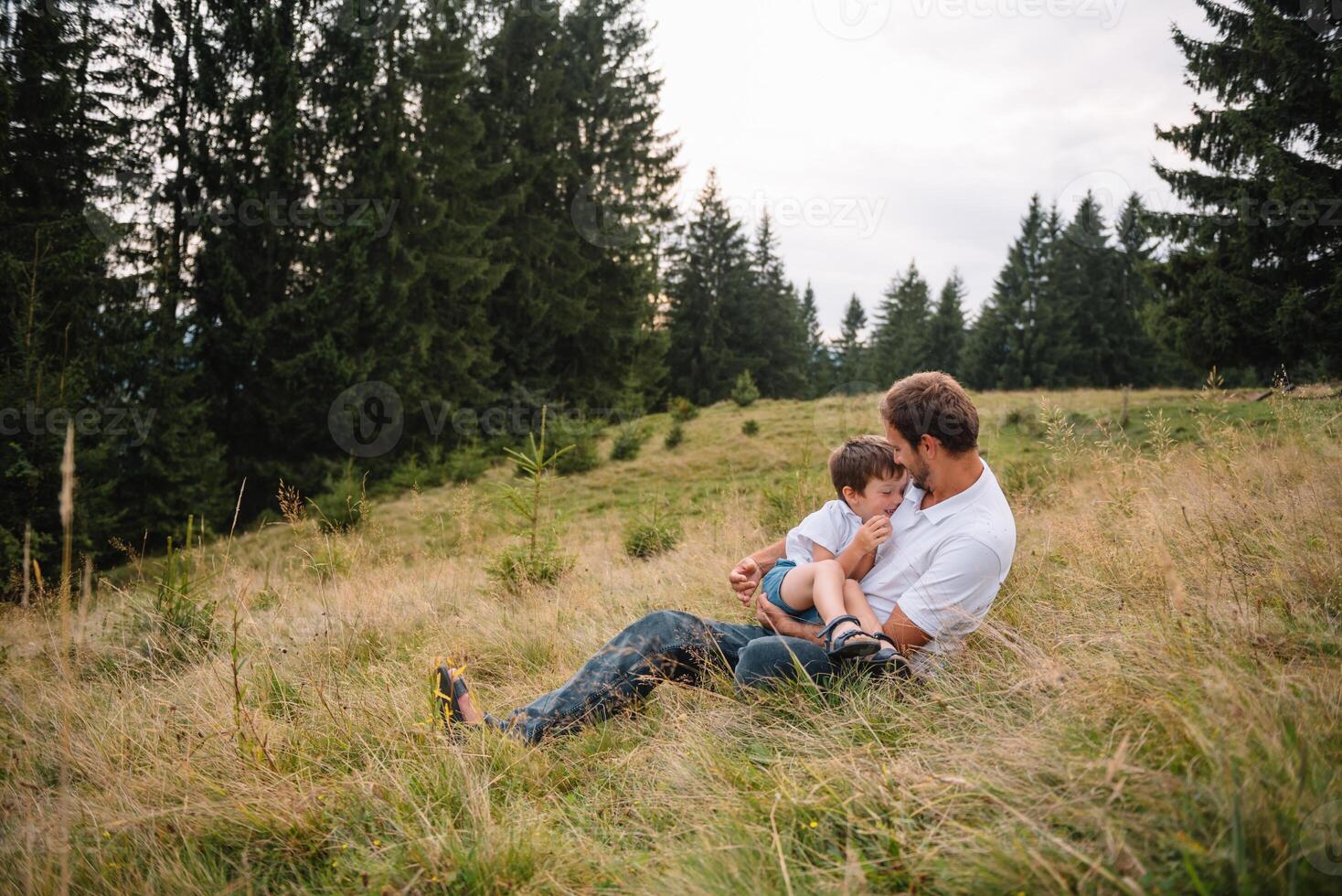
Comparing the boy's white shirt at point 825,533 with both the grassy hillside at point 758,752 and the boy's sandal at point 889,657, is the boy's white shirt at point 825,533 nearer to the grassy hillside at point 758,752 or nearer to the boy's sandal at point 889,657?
the boy's sandal at point 889,657

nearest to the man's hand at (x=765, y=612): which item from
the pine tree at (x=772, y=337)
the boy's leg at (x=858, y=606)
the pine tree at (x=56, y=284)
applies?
the boy's leg at (x=858, y=606)

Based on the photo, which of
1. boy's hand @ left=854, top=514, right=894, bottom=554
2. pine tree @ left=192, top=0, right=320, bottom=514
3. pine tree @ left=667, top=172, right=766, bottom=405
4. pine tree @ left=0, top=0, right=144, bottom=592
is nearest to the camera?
boy's hand @ left=854, top=514, right=894, bottom=554

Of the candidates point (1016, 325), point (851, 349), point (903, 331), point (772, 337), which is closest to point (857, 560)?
point (772, 337)

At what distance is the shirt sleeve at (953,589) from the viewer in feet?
8.43

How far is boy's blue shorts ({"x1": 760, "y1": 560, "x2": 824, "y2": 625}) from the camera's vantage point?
2956 mm

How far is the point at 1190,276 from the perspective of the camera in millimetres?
12648

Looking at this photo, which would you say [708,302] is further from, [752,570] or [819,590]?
[819,590]

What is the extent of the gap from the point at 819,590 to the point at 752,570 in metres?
0.76

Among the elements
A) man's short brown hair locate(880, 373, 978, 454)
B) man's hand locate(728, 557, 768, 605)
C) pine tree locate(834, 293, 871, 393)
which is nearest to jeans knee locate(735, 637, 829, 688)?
man's hand locate(728, 557, 768, 605)

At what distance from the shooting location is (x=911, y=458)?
9.48ft

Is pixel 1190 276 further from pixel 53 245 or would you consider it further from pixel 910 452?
Result: pixel 53 245

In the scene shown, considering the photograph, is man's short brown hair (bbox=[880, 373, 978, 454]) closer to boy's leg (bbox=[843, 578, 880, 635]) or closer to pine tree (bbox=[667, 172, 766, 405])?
boy's leg (bbox=[843, 578, 880, 635])

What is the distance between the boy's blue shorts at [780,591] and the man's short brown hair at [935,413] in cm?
79

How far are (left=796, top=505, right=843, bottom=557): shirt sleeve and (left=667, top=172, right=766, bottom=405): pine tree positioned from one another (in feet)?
100
